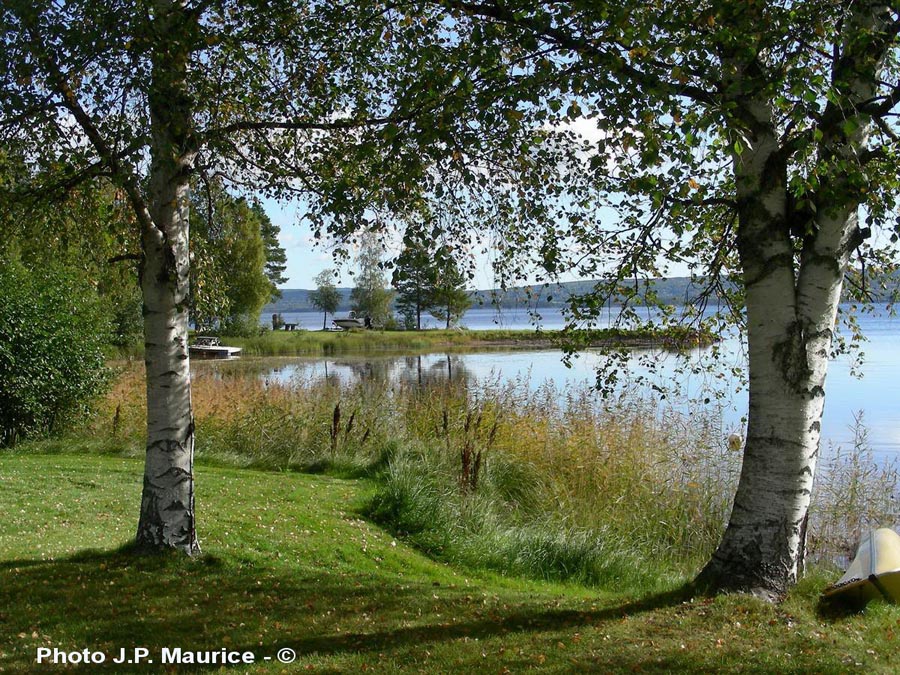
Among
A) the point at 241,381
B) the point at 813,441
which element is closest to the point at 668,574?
the point at 813,441

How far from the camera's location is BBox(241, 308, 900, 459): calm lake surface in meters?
9.41

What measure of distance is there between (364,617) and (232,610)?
94 centimetres

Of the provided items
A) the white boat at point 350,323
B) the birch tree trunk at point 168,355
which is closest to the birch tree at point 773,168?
the birch tree trunk at point 168,355

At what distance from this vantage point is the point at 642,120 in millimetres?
4309

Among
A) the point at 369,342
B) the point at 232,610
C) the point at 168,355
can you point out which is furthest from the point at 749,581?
the point at 369,342

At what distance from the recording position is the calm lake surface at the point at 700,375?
941cm

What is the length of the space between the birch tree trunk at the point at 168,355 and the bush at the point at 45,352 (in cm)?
883

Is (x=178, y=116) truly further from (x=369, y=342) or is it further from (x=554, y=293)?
(x=369, y=342)

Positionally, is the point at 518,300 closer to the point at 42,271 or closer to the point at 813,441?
the point at 813,441

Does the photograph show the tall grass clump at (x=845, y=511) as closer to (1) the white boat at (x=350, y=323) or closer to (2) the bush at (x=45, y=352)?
(2) the bush at (x=45, y=352)

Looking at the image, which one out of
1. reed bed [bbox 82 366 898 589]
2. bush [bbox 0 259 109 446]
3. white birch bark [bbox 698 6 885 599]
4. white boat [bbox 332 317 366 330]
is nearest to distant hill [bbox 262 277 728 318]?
white birch bark [bbox 698 6 885 599]

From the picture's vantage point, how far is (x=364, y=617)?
530 cm

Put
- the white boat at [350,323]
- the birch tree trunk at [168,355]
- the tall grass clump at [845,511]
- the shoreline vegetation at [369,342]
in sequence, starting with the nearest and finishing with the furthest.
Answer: the birch tree trunk at [168,355], the tall grass clump at [845,511], the shoreline vegetation at [369,342], the white boat at [350,323]

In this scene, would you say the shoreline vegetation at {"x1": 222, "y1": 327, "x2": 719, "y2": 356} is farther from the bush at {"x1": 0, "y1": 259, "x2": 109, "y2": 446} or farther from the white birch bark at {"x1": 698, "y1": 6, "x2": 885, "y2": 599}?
the white birch bark at {"x1": 698, "y1": 6, "x2": 885, "y2": 599}
